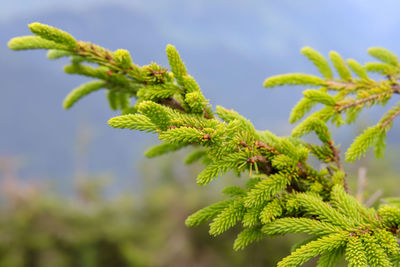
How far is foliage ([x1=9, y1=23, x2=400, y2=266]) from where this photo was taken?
3.48 ft

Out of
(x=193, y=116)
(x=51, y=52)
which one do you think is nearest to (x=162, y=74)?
(x=193, y=116)

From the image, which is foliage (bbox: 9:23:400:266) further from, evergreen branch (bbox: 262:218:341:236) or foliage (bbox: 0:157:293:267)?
foliage (bbox: 0:157:293:267)

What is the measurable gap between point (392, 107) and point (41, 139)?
195m

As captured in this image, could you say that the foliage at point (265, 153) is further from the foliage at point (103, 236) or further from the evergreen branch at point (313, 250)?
the foliage at point (103, 236)

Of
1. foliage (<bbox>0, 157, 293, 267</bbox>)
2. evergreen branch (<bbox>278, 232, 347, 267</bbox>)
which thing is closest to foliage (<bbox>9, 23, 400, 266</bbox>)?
evergreen branch (<bbox>278, 232, 347, 267</bbox>)

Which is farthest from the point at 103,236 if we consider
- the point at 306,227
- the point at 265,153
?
the point at 306,227

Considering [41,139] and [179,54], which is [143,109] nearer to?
[179,54]

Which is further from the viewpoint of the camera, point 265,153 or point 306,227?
point 265,153

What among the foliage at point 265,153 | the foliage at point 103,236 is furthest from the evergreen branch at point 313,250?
the foliage at point 103,236

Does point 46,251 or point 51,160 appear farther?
point 51,160

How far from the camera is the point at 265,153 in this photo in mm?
1320

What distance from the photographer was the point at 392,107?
1.64 m

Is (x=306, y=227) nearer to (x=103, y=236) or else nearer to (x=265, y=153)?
(x=265, y=153)

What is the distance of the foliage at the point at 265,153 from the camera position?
1060 millimetres
